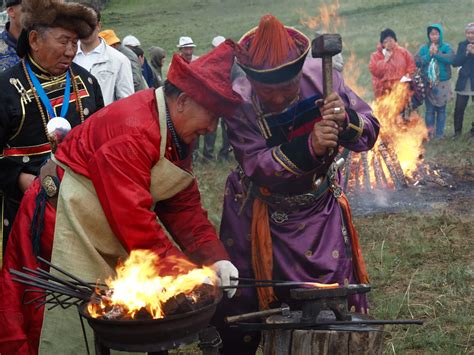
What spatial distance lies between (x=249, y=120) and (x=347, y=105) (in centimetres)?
63

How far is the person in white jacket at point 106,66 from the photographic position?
6129 millimetres

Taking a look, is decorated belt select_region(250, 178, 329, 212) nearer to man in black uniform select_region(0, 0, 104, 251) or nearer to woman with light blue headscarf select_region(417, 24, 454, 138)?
man in black uniform select_region(0, 0, 104, 251)

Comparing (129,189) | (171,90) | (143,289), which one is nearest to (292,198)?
(171,90)

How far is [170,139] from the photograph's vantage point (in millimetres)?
3359

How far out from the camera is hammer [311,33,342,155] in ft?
11.3

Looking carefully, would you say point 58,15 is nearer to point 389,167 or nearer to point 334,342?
point 334,342

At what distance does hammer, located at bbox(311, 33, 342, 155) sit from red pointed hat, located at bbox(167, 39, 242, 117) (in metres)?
0.50

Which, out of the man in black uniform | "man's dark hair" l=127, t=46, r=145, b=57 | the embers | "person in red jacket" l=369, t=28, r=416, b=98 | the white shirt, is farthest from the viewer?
"person in red jacket" l=369, t=28, r=416, b=98

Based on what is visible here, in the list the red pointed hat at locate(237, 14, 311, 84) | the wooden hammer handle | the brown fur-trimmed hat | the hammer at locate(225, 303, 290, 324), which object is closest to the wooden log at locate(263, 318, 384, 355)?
the hammer at locate(225, 303, 290, 324)

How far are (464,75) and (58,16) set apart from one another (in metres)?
11.3

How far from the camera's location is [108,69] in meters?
6.16

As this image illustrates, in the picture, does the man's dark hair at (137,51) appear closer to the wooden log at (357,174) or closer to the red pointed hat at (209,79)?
the wooden log at (357,174)

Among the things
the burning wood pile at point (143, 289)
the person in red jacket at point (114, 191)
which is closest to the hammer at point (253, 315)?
the burning wood pile at point (143, 289)

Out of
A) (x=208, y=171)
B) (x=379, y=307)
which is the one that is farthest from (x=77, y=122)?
(x=208, y=171)
